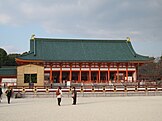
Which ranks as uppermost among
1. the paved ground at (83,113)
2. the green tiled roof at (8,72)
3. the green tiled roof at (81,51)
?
the green tiled roof at (81,51)

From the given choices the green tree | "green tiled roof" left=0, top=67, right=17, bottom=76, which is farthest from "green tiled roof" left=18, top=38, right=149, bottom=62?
the green tree

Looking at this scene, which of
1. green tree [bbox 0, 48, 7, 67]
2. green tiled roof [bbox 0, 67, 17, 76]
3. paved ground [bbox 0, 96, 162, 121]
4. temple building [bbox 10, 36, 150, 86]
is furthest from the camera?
green tree [bbox 0, 48, 7, 67]

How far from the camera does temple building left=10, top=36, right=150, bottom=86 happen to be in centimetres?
4234

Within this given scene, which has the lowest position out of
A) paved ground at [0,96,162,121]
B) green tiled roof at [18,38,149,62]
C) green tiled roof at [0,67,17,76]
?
paved ground at [0,96,162,121]

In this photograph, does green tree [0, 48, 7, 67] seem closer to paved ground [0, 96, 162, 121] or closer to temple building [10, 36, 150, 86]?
temple building [10, 36, 150, 86]

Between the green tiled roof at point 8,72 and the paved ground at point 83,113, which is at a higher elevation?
the green tiled roof at point 8,72

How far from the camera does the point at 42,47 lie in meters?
47.2

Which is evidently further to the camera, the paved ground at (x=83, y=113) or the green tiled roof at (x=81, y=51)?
the green tiled roof at (x=81, y=51)

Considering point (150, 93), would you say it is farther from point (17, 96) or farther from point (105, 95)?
point (17, 96)

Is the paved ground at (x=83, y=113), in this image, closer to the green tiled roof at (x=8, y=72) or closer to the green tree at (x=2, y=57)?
the green tiled roof at (x=8, y=72)

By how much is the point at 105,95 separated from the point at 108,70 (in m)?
15.8

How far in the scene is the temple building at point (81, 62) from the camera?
42344mm

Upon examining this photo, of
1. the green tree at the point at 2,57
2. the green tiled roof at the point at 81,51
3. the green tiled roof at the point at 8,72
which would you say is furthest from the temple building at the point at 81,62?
the green tree at the point at 2,57

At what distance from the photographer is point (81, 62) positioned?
42719mm
